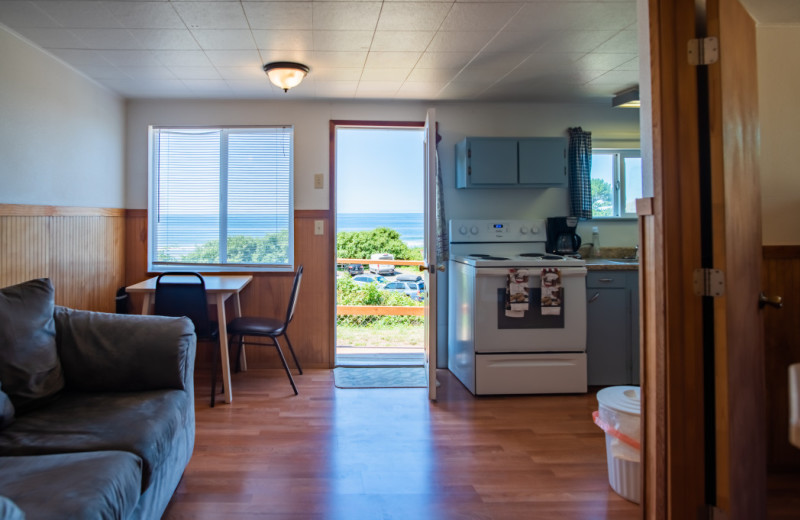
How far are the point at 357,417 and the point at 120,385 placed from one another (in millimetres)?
1331

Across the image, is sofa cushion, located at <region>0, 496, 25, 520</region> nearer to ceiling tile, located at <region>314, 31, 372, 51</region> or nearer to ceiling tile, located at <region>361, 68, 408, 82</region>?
ceiling tile, located at <region>314, 31, 372, 51</region>

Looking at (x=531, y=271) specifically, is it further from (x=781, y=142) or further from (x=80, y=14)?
(x=80, y=14)

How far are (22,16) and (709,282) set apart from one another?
3.21 metres

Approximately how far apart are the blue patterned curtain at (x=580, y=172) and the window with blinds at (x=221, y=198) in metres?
2.30

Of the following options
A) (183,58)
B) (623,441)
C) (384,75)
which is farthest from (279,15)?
(623,441)

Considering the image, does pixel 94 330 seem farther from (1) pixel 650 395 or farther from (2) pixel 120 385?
(1) pixel 650 395

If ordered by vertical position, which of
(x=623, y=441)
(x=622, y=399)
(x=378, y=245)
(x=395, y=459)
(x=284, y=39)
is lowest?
(x=395, y=459)

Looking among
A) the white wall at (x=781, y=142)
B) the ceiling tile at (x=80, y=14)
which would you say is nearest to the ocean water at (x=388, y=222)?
the ceiling tile at (x=80, y=14)

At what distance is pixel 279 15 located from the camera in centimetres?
240

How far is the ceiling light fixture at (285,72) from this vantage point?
3.06m

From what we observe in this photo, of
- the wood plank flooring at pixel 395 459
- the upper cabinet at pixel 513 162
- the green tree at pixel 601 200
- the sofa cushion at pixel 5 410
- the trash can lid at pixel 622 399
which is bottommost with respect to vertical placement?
the wood plank flooring at pixel 395 459

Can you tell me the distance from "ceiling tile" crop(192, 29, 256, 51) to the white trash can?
8.50 feet

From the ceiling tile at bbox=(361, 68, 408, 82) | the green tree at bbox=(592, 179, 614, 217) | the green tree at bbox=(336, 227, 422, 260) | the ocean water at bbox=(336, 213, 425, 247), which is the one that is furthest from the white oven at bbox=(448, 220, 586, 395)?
the green tree at bbox=(336, 227, 422, 260)

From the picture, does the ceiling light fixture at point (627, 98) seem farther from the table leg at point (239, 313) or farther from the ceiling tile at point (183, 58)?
the table leg at point (239, 313)
